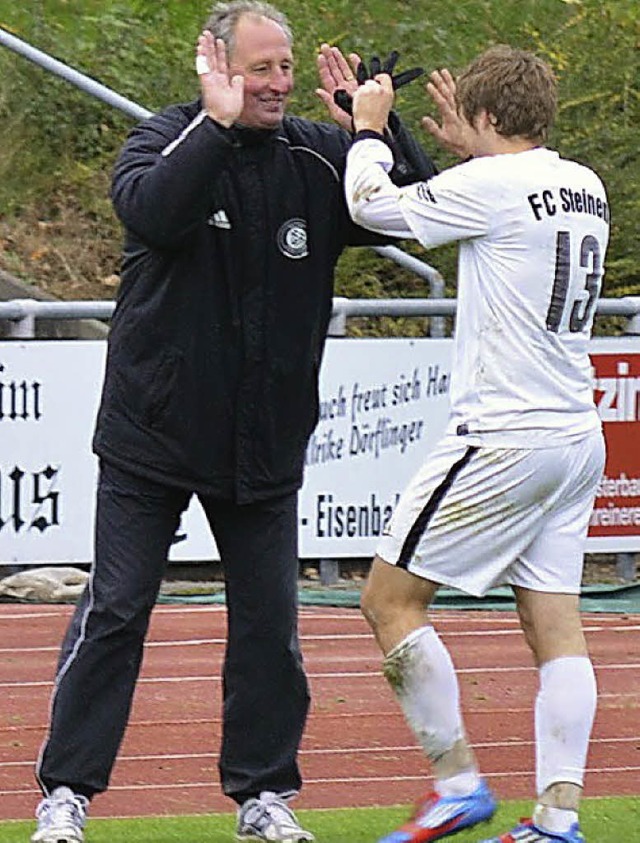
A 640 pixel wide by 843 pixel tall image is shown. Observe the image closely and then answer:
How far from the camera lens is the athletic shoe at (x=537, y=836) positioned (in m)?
5.56

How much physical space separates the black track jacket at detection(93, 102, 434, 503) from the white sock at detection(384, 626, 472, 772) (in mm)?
615

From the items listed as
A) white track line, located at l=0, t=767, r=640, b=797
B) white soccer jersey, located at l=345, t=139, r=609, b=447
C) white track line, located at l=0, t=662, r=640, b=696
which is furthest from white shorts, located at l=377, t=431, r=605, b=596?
white track line, located at l=0, t=662, r=640, b=696

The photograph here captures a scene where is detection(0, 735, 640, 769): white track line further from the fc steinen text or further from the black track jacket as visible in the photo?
the fc steinen text

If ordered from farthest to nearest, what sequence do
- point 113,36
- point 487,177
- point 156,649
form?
point 113,36, point 156,649, point 487,177

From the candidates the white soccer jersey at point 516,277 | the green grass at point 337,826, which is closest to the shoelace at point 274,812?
the green grass at point 337,826

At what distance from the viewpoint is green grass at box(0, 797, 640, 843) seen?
6.12m

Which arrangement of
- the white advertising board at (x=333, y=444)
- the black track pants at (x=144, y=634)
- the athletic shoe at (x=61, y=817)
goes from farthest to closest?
the white advertising board at (x=333, y=444) → the black track pants at (x=144, y=634) → the athletic shoe at (x=61, y=817)

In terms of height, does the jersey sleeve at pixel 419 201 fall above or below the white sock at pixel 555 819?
above

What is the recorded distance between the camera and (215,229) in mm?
5809

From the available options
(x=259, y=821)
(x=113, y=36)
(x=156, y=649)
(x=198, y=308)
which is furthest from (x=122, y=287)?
(x=113, y=36)

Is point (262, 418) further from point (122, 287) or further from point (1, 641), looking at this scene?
point (1, 641)

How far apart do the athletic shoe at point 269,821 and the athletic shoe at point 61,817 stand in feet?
1.49

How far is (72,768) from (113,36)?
11.4 m

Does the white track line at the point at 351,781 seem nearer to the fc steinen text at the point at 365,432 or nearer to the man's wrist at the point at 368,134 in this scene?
the man's wrist at the point at 368,134
